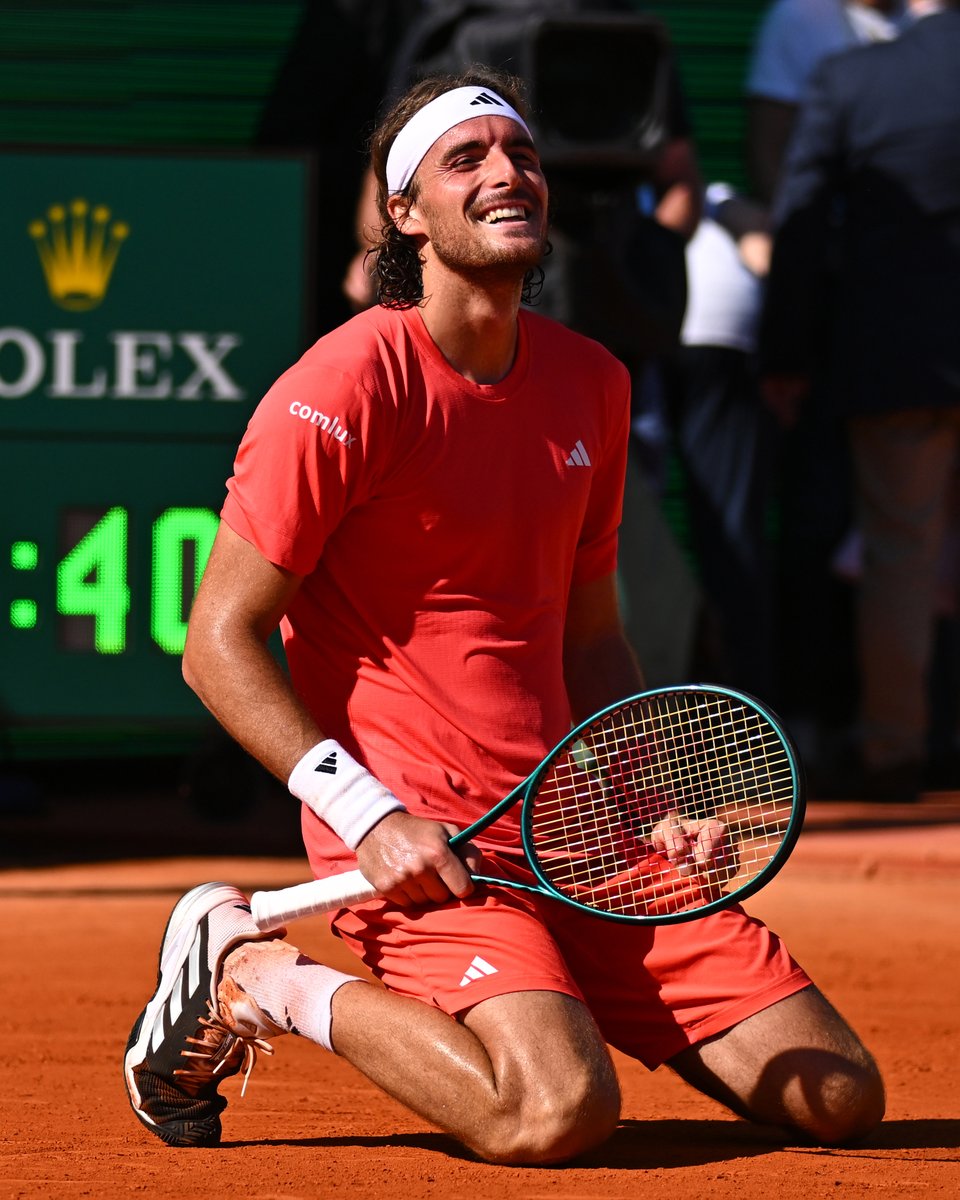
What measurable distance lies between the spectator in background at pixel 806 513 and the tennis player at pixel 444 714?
4795 mm

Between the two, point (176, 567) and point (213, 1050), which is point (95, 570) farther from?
point (213, 1050)

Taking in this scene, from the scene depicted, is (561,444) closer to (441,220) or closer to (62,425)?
(441,220)

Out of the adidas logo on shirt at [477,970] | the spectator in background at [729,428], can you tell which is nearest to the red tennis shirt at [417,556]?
the adidas logo on shirt at [477,970]

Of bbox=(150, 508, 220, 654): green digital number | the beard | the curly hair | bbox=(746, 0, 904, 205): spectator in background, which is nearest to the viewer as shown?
the beard

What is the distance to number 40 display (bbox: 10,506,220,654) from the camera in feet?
19.9

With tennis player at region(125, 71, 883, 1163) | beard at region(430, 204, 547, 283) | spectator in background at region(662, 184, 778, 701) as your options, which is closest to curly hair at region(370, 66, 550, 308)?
tennis player at region(125, 71, 883, 1163)

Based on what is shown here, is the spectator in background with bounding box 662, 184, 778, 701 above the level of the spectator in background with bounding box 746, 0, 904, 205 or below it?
below

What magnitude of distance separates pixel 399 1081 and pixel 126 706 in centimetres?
291

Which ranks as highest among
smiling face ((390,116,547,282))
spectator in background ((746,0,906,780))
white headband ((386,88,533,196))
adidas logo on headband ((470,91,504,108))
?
adidas logo on headband ((470,91,504,108))

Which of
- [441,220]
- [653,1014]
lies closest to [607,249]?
[441,220]

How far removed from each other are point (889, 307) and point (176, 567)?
2.65m

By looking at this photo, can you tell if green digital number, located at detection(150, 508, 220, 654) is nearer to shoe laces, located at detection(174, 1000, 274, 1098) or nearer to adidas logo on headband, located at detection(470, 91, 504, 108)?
adidas logo on headband, located at detection(470, 91, 504, 108)

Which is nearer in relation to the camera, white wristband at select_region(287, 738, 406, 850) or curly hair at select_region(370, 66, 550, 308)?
white wristband at select_region(287, 738, 406, 850)

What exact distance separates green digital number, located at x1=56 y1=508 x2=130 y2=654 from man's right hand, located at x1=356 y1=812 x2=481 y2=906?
2.90 metres
